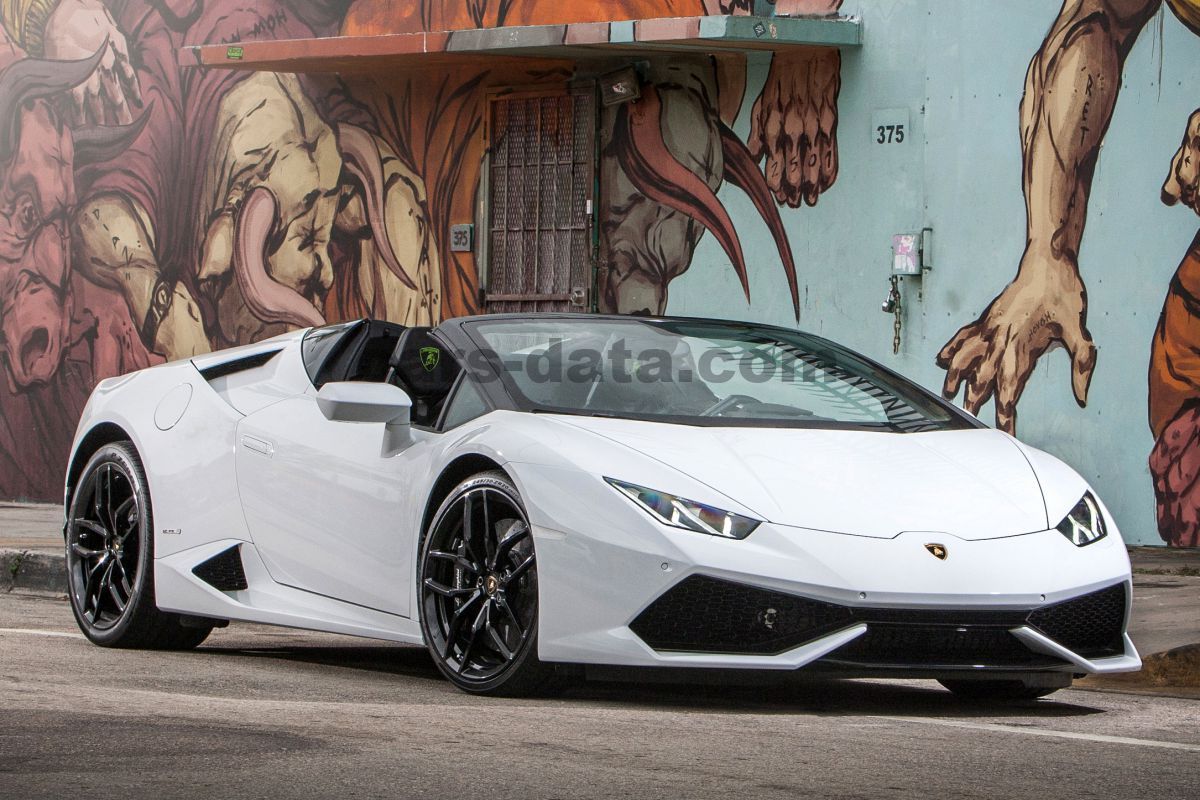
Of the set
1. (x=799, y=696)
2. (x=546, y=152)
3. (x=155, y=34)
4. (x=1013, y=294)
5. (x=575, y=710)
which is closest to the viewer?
(x=575, y=710)

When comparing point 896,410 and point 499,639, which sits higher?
point 896,410

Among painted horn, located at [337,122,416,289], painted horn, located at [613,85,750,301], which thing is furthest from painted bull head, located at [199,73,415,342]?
painted horn, located at [613,85,750,301]

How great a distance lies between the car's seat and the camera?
669 cm

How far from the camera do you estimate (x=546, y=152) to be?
48.0 ft

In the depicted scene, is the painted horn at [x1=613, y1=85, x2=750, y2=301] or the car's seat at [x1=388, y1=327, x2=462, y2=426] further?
the painted horn at [x1=613, y1=85, x2=750, y2=301]

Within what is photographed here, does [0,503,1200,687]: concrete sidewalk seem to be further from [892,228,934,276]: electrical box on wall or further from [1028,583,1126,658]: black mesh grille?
[892,228,934,276]: electrical box on wall

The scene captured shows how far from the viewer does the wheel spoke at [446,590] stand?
5.92m

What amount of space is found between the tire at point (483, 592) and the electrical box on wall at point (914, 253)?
6747 millimetres

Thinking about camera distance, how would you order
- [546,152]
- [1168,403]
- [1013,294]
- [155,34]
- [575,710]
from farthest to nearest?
[155,34], [546,152], [1013,294], [1168,403], [575,710]

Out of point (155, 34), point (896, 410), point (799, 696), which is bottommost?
point (799, 696)

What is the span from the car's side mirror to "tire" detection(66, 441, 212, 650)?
1525 millimetres

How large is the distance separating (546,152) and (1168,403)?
5.54 meters

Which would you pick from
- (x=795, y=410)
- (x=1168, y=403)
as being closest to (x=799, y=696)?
(x=795, y=410)

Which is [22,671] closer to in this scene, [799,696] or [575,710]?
[575,710]
